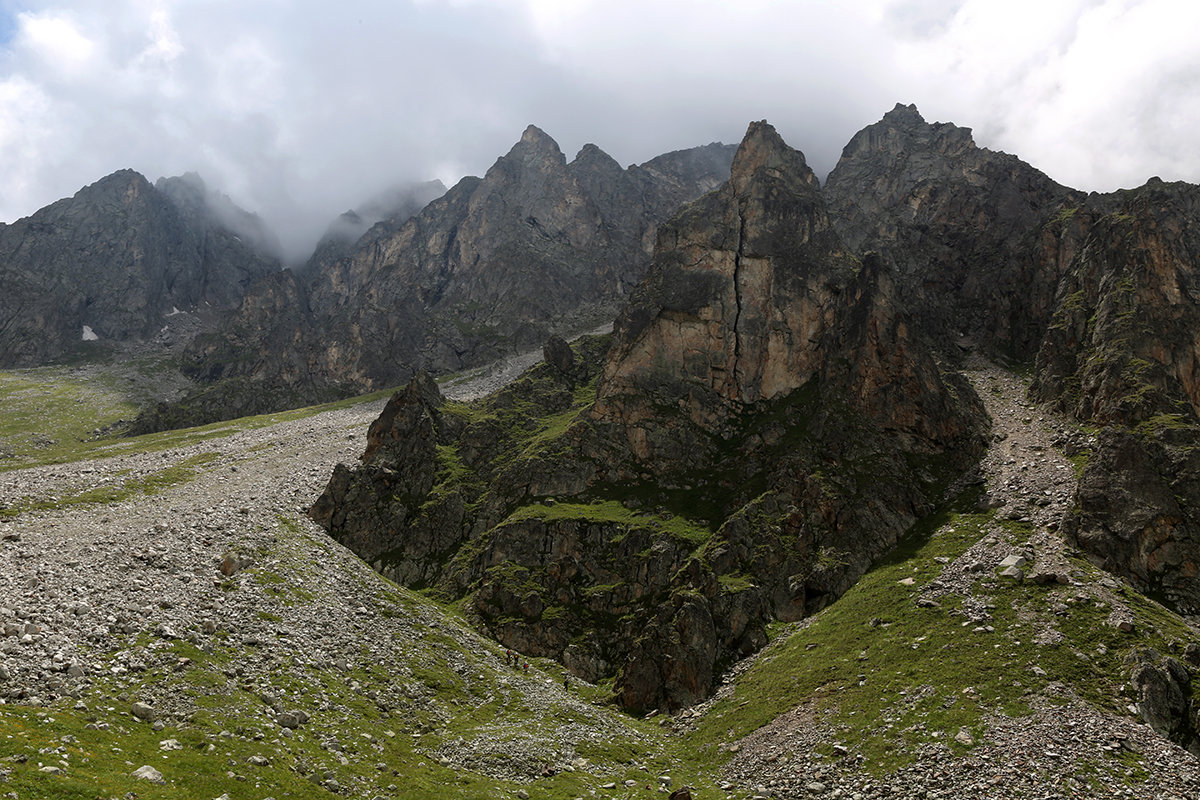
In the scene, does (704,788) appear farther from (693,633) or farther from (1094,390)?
(1094,390)

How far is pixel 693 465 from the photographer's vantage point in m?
108

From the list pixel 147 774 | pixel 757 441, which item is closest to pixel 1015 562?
pixel 757 441

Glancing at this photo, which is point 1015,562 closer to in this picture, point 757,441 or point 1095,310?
point 757,441

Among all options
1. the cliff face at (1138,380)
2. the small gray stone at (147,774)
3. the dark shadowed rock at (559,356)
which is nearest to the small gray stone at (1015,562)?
the cliff face at (1138,380)

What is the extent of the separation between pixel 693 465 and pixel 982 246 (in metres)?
108

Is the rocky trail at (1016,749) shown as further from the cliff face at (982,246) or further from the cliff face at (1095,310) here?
the cliff face at (982,246)

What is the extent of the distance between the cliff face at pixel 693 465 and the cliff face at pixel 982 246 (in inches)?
1489

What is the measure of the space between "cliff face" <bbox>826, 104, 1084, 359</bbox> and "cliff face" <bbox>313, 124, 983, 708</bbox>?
37816 millimetres

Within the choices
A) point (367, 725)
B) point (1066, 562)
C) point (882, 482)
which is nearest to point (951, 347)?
point (882, 482)

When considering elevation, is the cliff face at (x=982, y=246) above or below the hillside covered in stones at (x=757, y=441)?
above

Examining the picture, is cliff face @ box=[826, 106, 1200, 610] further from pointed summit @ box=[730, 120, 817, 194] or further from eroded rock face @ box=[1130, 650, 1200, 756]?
pointed summit @ box=[730, 120, 817, 194]

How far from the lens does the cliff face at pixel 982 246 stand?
14350 centimetres

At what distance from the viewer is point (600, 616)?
8194cm

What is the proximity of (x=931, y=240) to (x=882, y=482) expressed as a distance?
10494cm
